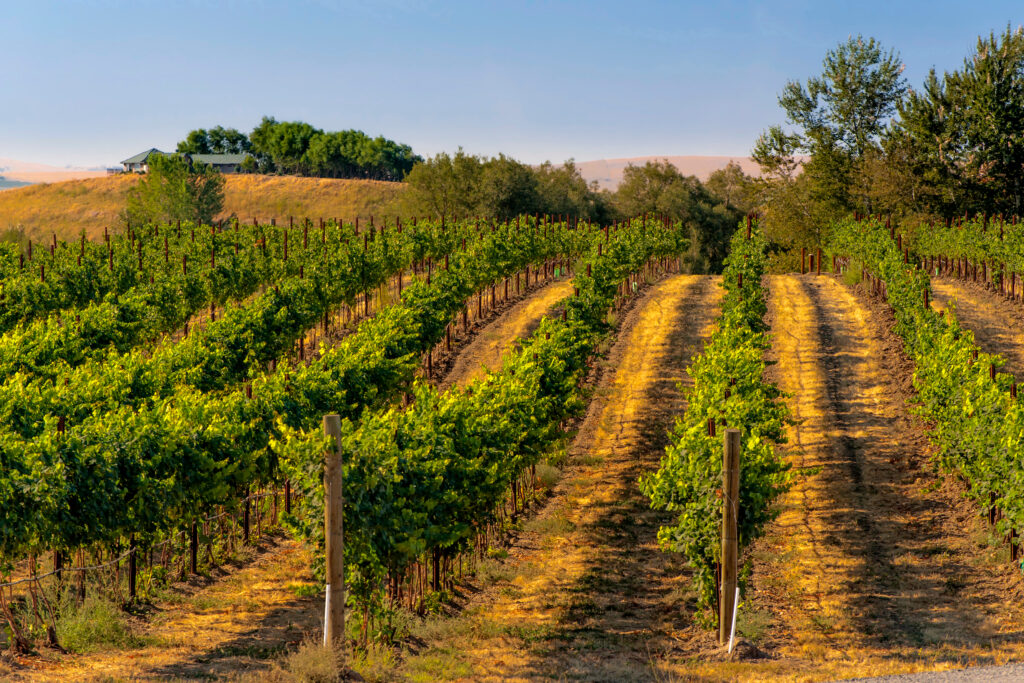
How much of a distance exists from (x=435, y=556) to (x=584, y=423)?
11630mm

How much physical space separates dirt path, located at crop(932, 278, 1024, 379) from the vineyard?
1.09 m

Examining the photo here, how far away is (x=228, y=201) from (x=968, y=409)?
108 metres

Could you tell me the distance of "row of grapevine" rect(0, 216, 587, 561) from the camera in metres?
13.8

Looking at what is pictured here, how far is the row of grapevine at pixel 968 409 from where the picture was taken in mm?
15834

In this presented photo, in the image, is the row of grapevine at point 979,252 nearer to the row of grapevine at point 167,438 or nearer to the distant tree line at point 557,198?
the row of grapevine at point 167,438

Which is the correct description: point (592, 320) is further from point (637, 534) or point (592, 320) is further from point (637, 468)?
point (637, 534)

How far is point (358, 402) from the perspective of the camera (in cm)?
2191

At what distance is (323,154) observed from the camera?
137500 millimetres

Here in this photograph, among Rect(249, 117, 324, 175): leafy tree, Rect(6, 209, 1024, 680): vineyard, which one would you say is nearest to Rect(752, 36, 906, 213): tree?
Rect(6, 209, 1024, 680): vineyard

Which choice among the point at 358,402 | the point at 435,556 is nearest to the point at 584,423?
the point at 358,402

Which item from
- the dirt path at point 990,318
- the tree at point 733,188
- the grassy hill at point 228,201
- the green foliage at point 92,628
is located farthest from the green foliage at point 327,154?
the green foliage at point 92,628

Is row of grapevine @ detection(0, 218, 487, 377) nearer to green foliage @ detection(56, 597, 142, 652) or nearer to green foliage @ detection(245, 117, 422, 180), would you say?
green foliage @ detection(56, 597, 142, 652)

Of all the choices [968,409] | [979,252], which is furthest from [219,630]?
[979,252]

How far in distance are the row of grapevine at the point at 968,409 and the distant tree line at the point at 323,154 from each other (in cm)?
11713
